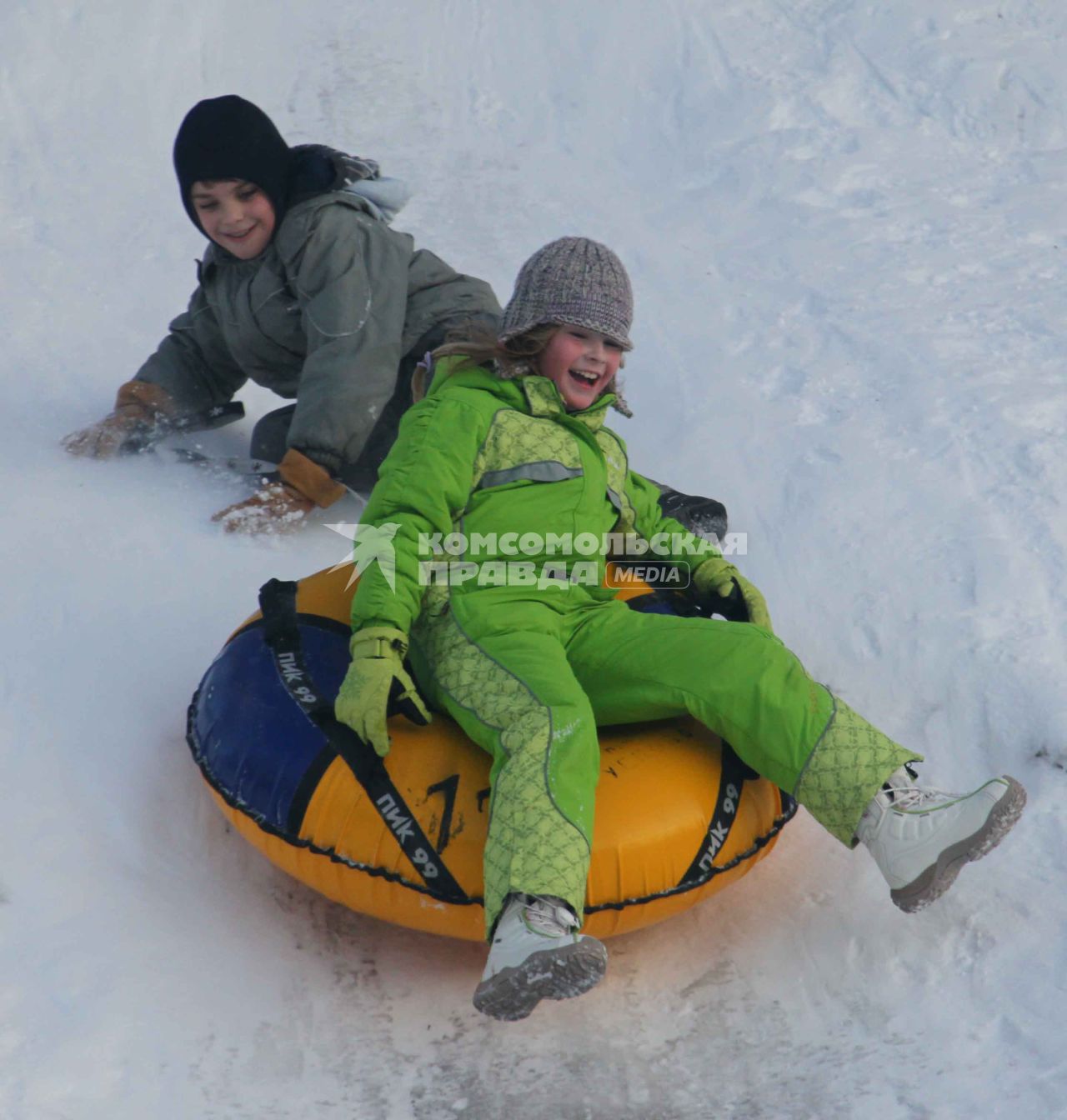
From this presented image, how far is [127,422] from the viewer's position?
4.04 metres

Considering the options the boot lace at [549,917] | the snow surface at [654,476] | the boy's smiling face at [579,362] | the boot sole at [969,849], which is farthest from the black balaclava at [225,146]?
the boot sole at [969,849]

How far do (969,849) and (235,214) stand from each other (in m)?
2.52

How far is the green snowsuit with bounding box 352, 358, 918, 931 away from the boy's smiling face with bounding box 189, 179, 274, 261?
44.4 inches

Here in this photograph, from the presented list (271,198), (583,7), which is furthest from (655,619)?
(583,7)

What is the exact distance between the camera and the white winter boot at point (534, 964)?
6.44ft

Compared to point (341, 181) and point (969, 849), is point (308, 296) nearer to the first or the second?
point (341, 181)

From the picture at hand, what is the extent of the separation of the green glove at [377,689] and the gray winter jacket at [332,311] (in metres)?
1.33

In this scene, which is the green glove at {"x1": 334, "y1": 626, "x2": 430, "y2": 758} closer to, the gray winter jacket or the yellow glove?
the gray winter jacket

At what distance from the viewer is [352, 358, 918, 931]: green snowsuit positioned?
7.27ft

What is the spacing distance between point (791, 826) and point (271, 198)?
2.17 m

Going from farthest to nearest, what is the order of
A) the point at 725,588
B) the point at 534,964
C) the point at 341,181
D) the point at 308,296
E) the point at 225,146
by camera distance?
the point at 341,181
the point at 308,296
the point at 225,146
the point at 725,588
the point at 534,964

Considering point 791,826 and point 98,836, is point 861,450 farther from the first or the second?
point 98,836

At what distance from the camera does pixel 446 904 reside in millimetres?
2266

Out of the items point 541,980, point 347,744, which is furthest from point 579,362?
point 541,980
